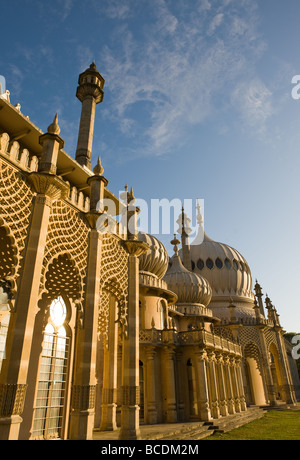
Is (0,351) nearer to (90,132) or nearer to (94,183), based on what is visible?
(94,183)

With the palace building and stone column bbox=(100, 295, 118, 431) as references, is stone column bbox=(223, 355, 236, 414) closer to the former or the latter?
the palace building

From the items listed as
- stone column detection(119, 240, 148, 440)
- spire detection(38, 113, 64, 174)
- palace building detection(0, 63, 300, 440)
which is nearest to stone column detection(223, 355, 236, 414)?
palace building detection(0, 63, 300, 440)

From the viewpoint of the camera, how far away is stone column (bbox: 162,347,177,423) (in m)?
16.9

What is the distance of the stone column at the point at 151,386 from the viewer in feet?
54.2

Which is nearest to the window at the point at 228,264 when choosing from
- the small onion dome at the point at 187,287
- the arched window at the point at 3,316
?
the small onion dome at the point at 187,287

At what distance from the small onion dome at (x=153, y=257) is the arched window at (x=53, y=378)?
8.93 metres

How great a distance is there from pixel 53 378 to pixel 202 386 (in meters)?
9.07

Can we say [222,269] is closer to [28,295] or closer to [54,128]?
[54,128]

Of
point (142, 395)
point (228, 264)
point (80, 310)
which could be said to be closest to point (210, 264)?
point (228, 264)

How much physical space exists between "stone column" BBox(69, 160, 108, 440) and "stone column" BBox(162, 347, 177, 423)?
846cm

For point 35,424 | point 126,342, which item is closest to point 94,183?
point 126,342

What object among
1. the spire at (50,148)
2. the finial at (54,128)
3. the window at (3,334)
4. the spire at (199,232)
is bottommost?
the window at (3,334)

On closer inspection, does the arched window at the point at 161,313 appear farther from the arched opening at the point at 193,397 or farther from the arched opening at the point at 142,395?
the arched opening at the point at 193,397

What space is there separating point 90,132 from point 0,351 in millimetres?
11110
